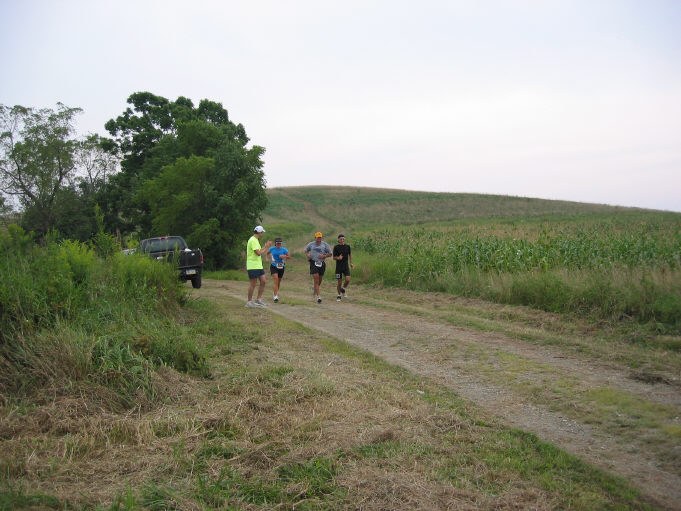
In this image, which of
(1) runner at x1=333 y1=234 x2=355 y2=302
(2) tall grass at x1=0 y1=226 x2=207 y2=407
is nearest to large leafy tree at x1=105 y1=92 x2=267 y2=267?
(1) runner at x1=333 y1=234 x2=355 y2=302

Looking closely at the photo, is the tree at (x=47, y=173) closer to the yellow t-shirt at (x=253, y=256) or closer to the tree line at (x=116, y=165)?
the tree line at (x=116, y=165)

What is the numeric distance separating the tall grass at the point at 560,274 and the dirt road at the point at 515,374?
79.6 inches

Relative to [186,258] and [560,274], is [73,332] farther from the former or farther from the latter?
[186,258]

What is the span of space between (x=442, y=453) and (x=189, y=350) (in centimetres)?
352

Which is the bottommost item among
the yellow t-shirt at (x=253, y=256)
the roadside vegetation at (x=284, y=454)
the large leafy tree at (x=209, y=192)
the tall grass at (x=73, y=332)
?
the roadside vegetation at (x=284, y=454)

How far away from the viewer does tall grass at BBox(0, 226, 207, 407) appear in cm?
581

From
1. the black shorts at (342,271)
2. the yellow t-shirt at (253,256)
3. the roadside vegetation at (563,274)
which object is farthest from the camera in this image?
the black shorts at (342,271)

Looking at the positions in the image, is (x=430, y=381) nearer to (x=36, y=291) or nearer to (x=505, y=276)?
(x=36, y=291)

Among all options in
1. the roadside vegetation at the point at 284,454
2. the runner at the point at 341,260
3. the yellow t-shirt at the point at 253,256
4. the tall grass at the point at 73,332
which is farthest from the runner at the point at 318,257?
the roadside vegetation at the point at 284,454

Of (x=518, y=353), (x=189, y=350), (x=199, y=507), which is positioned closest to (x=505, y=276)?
(x=518, y=353)

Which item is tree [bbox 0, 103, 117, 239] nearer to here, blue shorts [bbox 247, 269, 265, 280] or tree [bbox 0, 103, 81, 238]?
tree [bbox 0, 103, 81, 238]

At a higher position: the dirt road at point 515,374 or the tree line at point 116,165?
the tree line at point 116,165

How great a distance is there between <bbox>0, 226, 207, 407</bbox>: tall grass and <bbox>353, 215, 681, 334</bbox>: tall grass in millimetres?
7856

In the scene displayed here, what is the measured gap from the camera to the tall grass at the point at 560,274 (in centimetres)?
1040
